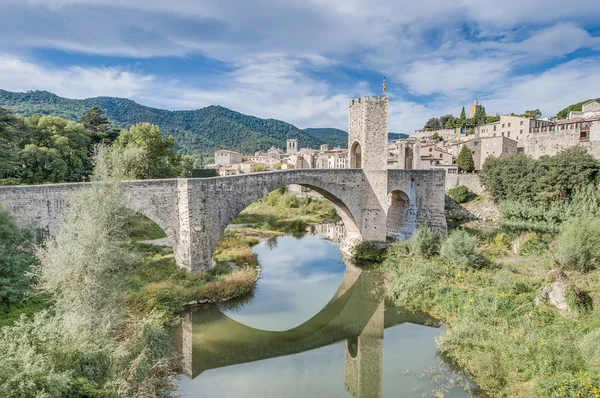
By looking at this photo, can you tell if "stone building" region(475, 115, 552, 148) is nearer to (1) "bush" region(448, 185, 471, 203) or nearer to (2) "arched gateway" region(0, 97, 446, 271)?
(1) "bush" region(448, 185, 471, 203)

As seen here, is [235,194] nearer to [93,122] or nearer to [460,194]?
[93,122]

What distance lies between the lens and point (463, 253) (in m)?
14.1

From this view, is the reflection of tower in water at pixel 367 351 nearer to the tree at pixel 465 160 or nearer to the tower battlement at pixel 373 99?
the tower battlement at pixel 373 99

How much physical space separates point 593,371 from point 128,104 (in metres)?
125

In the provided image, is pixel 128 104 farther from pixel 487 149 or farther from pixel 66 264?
pixel 66 264

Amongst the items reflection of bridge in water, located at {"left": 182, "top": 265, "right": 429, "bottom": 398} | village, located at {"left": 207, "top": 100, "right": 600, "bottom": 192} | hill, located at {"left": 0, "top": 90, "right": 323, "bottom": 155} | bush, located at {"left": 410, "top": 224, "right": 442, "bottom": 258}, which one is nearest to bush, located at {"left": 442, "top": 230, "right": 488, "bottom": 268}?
bush, located at {"left": 410, "top": 224, "right": 442, "bottom": 258}

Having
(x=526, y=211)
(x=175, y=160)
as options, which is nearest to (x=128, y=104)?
(x=175, y=160)

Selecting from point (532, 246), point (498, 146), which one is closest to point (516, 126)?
point (498, 146)

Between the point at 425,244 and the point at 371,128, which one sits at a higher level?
the point at 371,128

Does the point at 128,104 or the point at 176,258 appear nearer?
the point at 176,258

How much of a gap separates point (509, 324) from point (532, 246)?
954 cm

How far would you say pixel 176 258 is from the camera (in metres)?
13.7

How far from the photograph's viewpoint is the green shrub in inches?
649

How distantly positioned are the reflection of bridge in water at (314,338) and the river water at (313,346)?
3 centimetres
